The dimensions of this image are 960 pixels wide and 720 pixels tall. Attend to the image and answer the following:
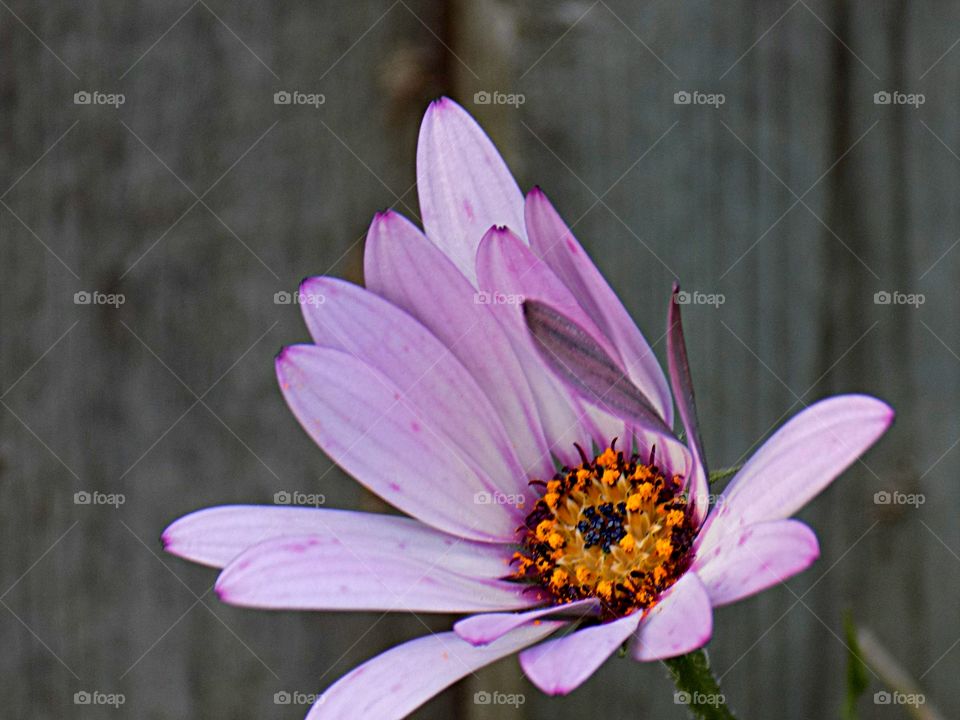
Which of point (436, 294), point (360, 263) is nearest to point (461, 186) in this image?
point (436, 294)

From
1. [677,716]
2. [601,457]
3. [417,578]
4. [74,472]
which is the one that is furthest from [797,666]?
[74,472]

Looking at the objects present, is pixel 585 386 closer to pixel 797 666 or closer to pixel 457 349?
pixel 457 349

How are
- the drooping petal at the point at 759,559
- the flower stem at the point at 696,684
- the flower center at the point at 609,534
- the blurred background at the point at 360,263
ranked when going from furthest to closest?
the blurred background at the point at 360,263 < the flower center at the point at 609,534 < the flower stem at the point at 696,684 < the drooping petal at the point at 759,559

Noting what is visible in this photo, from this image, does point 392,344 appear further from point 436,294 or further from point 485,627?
point 485,627

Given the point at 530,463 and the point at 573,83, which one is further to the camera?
the point at 573,83

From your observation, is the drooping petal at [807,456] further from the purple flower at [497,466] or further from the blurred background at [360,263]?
the blurred background at [360,263]

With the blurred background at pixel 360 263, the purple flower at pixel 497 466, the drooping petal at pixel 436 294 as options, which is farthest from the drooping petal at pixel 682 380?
the blurred background at pixel 360 263
